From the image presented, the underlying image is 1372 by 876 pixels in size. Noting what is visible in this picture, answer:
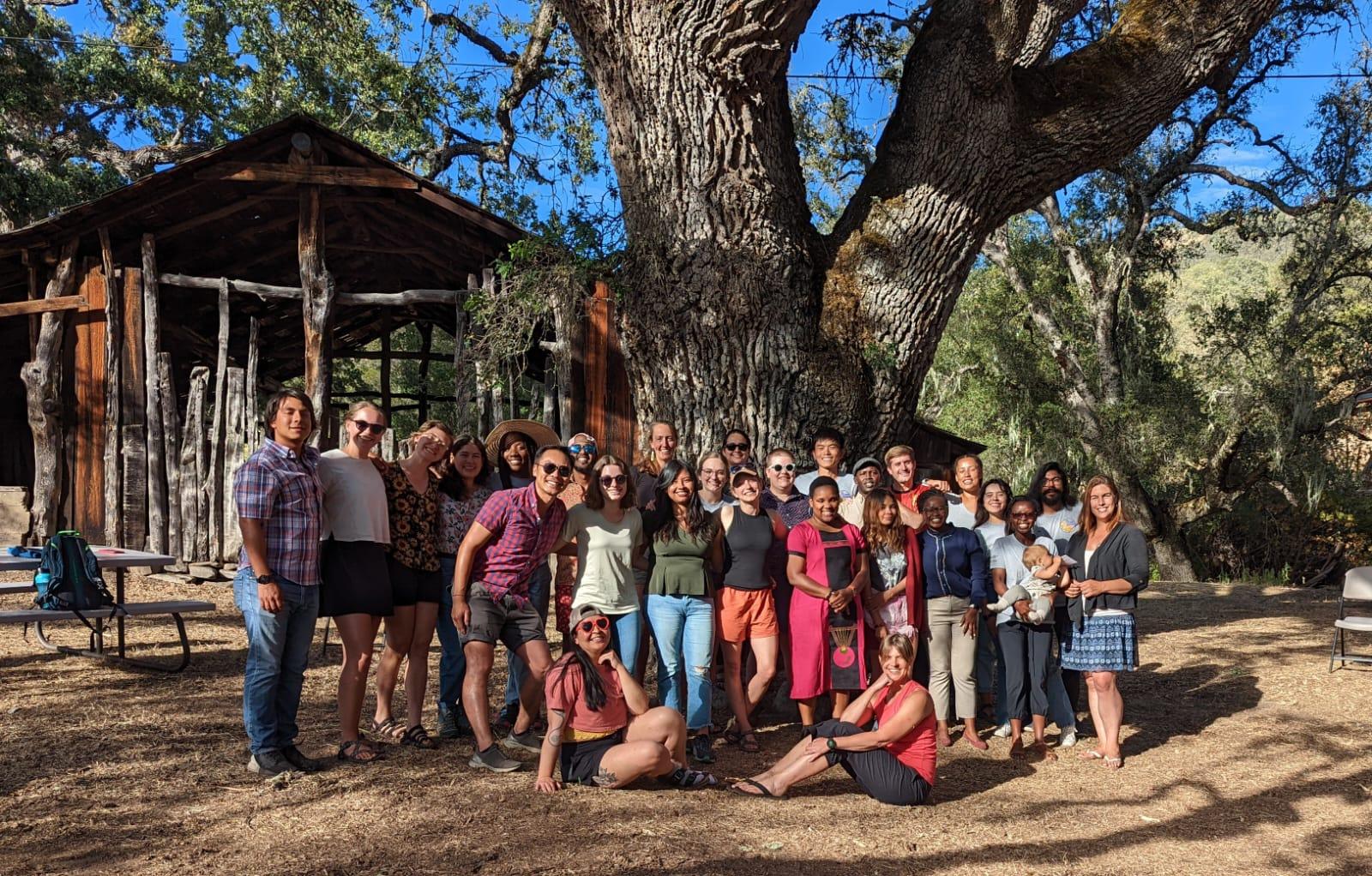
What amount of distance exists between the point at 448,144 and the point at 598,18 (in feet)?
42.3

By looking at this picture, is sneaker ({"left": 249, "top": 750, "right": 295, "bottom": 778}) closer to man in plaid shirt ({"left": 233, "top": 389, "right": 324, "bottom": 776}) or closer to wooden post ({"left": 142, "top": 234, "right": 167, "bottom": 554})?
man in plaid shirt ({"left": 233, "top": 389, "right": 324, "bottom": 776})

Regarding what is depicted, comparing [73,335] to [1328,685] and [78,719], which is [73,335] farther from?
[1328,685]

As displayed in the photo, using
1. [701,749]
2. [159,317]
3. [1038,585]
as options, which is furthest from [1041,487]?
[159,317]

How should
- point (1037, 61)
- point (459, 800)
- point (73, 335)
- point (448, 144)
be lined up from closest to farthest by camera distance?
point (459, 800) < point (1037, 61) < point (73, 335) < point (448, 144)

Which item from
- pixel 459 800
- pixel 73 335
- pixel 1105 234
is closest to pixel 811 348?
pixel 459 800

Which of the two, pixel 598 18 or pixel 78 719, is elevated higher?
pixel 598 18

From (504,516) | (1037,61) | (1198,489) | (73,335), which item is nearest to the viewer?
(504,516)

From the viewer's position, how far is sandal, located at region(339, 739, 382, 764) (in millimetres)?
5098

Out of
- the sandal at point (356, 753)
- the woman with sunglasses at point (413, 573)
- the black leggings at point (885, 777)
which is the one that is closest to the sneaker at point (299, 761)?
the sandal at point (356, 753)

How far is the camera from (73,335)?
1120 centimetres

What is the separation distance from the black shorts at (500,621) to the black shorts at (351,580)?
414 mm

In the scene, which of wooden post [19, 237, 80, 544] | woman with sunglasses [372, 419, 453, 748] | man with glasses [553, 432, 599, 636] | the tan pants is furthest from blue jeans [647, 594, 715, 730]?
wooden post [19, 237, 80, 544]

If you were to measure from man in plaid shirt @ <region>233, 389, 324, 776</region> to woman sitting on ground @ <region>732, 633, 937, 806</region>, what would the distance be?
2.13 m

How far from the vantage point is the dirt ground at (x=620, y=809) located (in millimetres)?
4027
